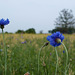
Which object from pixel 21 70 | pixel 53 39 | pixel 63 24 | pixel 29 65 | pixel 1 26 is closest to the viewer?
pixel 53 39

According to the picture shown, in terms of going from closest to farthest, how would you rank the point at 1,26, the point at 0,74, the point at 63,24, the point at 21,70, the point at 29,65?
the point at 1,26, the point at 0,74, the point at 21,70, the point at 29,65, the point at 63,24

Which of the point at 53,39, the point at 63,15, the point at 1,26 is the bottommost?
the point at 53,39

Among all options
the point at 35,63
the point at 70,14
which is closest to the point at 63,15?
the point at 70,14

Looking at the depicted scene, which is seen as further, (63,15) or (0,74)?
(63,15)

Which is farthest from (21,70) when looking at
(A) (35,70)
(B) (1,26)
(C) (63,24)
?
(C) (63,24)

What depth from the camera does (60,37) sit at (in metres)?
0.90

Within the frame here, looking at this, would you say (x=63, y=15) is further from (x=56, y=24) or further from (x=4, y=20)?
(x=4, y=20)

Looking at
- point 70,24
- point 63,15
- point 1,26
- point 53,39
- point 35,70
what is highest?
point 63,15

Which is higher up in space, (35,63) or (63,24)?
(63,24)

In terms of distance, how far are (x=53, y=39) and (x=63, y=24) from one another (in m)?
29.0

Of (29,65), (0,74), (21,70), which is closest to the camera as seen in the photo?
(0,74)

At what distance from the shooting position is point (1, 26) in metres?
1.24

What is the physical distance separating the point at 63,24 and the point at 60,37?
95.0 ft

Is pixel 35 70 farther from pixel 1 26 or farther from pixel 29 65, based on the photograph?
pixel 1 26
